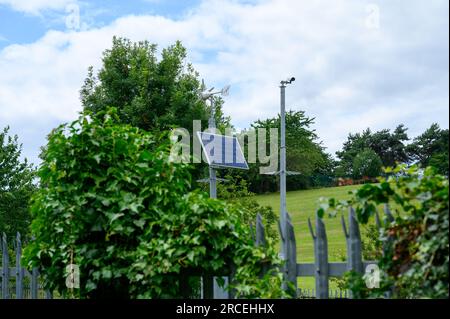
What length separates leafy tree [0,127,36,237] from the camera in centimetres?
2278

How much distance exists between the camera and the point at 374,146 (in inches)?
2034

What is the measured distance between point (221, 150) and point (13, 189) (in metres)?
12.6

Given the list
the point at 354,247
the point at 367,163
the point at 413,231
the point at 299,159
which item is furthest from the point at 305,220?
the point at 413,231

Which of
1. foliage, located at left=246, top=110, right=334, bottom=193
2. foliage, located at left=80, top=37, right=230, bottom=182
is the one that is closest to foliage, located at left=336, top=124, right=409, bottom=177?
foliage, located at left=246, top=110, right=334, bottom=193

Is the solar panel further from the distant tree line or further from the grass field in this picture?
the grass field

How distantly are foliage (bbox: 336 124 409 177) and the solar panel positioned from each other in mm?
32971

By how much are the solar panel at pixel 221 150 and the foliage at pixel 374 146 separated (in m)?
33.0

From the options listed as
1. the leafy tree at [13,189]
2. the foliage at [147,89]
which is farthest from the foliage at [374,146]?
the leafy tree at [13,189]

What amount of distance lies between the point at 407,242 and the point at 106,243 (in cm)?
254

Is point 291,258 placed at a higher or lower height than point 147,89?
lower

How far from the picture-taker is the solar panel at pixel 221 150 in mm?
13366

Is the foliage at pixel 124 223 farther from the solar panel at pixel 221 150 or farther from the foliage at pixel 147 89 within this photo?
the foliage at pixel 147 89

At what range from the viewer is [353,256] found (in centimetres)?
447

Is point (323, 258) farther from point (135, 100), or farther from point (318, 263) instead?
point (135, 100)
